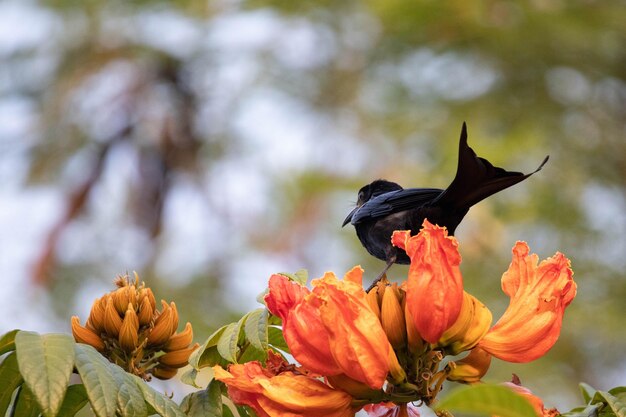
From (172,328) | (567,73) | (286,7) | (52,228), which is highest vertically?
(286,7)

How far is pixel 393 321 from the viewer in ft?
5.53

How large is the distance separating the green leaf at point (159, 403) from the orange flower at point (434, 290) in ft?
1.43

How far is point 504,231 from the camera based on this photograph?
8.96m

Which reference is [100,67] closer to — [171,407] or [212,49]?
[212,49]

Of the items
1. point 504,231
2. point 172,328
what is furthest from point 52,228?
point 172,328

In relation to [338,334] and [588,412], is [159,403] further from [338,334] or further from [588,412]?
[588,412]

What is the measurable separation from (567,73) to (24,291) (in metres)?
5.34

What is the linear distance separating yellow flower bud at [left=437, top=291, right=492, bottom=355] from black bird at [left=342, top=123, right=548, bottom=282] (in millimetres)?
369

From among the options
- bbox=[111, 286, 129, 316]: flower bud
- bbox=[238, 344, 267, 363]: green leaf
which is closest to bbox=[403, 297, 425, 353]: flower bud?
bbox=[238, 344, 267, 363]: green leaf

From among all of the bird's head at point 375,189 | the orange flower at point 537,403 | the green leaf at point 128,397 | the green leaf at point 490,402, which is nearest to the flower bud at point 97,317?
the green leaf at point 128,397

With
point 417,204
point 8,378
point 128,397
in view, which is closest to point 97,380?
point 128,397

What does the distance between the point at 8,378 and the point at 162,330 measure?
0.50 m

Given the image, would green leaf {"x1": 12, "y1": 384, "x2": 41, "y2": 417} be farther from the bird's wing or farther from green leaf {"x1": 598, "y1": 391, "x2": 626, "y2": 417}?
the bird's wing

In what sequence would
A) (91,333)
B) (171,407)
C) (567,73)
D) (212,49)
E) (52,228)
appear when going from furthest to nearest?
(212,49)
(52,228)
(567,73)
(91,333)
(171,407)
